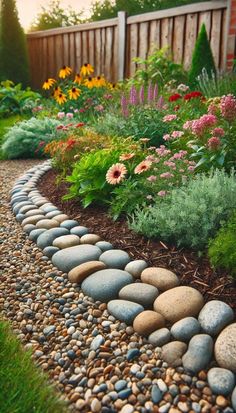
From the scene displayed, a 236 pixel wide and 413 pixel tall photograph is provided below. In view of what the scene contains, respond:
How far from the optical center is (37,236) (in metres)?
3.74

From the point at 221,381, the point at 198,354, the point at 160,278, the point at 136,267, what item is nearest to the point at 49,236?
the point at 136,267

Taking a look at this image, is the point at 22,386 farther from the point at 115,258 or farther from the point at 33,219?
the point at 33,219

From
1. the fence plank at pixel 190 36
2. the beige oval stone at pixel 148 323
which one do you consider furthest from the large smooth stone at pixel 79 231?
the fence plank at pixel 190 36

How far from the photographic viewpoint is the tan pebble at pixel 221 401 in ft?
6.26

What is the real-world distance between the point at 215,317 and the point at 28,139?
17.0 feet

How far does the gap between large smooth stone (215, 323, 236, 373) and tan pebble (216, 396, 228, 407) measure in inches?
6.7

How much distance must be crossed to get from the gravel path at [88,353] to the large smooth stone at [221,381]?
3cm

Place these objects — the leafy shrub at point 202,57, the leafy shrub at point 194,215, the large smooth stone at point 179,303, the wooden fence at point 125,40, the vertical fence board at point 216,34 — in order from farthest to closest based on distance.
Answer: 1. the wooden fence at point 125,40
2. the vertical fence board at point 216,34
3. the leafy shrub at point 202,57
4. the leafy shrub at point 194,215
5. the large smooth stone at point 179,303

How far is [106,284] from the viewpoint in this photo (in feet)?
9.11

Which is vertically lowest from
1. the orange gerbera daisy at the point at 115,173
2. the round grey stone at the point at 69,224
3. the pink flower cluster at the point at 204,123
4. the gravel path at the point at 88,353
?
the gravel path at the point at 88,353

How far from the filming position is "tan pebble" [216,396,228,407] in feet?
6.26

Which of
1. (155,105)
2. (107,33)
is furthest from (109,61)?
(155,105)

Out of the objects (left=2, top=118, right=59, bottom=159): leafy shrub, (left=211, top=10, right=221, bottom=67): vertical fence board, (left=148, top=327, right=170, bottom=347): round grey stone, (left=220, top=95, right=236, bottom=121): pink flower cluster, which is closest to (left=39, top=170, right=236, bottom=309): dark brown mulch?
(left=148, top=327, right=170, bottom=347): round grey stone

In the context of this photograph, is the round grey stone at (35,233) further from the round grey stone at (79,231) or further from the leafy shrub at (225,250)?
the leafy shrub at (225,250)
